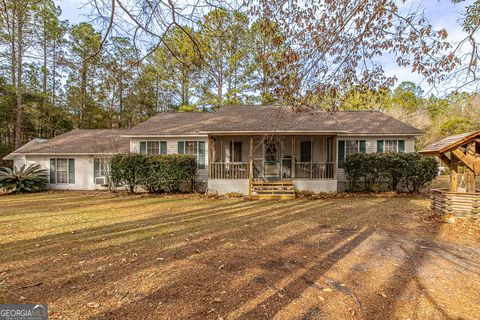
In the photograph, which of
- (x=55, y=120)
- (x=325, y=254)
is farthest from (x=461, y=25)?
(x=55, y=120)

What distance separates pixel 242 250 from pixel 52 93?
27046mm

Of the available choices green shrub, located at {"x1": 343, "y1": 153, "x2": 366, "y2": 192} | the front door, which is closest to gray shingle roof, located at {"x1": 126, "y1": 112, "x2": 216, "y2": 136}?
the front door

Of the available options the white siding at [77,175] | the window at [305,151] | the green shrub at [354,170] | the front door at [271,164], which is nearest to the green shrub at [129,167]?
the white siding at [77,175]

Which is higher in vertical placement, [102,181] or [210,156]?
[210,156]

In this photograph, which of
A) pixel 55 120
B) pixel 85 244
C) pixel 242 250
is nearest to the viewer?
pixel 242 250

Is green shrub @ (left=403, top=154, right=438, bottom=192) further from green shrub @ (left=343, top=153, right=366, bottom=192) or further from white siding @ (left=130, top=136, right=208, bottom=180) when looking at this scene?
white siding @ (left=130, top=136, right=208, bottom=180)

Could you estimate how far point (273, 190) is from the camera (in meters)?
10.5

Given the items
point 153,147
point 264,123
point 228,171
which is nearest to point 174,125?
point 153,147

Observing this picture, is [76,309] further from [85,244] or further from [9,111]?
[9,111]

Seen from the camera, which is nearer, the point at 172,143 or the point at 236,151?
the point at 236,151

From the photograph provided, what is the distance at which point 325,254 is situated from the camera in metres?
4.07

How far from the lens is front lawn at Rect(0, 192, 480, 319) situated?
2.54 metres

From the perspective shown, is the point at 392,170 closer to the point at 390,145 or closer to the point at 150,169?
the point at 390,145

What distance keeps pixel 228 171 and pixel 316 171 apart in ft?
15.9
